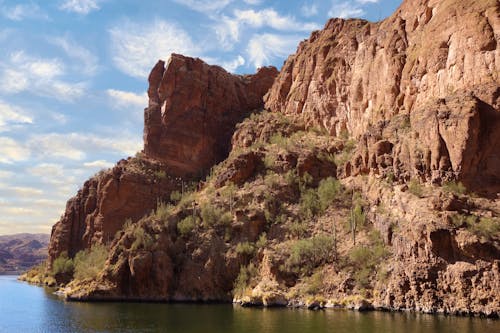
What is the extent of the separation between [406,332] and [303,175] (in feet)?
158

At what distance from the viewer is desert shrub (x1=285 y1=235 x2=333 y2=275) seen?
64.8 m

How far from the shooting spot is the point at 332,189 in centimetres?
7806

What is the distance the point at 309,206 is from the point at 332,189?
Answer: 4.64m

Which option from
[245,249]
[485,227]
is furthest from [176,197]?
[485,227]

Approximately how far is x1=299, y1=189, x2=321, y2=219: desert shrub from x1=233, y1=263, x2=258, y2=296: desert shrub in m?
12.2

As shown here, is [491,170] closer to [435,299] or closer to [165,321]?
[435,299]

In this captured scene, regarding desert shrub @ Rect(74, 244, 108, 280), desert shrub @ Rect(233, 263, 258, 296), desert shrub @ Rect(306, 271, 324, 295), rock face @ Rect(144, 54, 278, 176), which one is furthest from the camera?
rock face @ Rect(144, 54, 278, 176)

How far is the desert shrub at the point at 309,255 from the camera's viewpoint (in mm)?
64812

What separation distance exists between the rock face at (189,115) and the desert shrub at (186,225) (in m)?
29.1

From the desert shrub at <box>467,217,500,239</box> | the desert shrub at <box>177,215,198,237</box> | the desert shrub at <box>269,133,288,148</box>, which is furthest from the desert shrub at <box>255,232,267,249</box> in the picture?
the desert shrub at <box>467,217,500,239</box>

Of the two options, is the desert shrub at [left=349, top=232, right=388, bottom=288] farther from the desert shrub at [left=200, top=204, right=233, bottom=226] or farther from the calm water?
the desert shrub at [left=200, top=204, right=233, bottom=226]

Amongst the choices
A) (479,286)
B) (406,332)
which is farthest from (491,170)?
(406,332)

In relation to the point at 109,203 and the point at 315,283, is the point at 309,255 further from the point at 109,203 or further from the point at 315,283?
the point at 109,203

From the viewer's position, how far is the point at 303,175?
8456 centimetres
